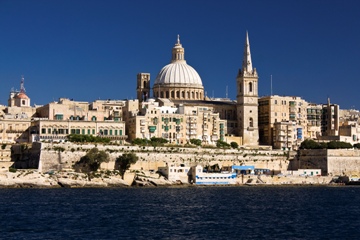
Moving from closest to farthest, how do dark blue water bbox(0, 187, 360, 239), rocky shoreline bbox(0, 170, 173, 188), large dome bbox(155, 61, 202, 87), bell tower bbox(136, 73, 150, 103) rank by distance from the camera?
dark blue water bbox(0, 187, 360, 239) → rocky shoreline bbox(0, 170, 173, 188) → large dome bbox(155, 61, 202, 87) → bell tower bbox(136, 73, 150, 103)

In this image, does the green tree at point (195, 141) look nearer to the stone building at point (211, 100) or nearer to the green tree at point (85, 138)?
the stone building at point (211, 100)

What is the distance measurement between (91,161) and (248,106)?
25402 mm

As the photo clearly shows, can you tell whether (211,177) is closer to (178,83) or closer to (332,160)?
(332,160)

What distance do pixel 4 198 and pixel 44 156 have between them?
1805 cm

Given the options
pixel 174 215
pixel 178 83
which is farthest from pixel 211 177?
pixel 174 215

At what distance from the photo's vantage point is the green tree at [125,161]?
6938 centimetres

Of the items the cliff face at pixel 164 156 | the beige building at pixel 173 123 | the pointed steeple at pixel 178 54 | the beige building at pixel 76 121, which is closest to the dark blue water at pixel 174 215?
the cliff face at pixel 164 156

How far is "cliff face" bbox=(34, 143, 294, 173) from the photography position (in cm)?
6875

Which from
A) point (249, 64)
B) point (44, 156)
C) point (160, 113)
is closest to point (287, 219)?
point (44, 156)

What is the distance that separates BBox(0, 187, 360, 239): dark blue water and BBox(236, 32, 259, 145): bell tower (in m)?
27.4

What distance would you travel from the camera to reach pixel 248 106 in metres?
86.8

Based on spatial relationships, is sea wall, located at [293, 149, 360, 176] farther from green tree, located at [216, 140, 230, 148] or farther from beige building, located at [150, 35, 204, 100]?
beige building, located at [150, 35, 204, 100]

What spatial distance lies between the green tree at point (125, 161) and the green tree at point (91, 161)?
1534 mm

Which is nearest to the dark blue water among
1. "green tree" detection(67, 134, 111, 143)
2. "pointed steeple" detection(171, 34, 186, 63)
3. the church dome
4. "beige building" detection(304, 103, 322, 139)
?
"green tree" detection(67, 134, 111, 143)
